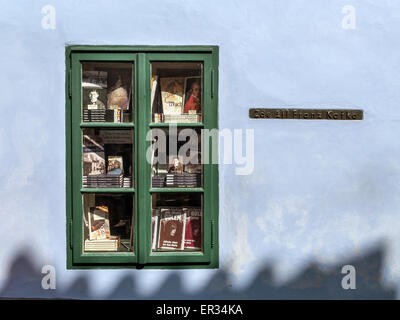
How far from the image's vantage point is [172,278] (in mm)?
3377

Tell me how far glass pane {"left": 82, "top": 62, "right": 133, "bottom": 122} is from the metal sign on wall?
1.18 metres

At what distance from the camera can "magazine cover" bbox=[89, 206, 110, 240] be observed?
3.51 meters

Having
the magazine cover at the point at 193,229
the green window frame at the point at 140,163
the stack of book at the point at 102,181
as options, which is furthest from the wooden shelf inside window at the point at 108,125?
the magazine cover at the point at 193,229

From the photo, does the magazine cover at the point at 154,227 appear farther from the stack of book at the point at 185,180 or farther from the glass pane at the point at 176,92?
the glass pane at the point at 176,92

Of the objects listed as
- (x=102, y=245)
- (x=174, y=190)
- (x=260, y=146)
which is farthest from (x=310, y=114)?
(x=102, y=245)

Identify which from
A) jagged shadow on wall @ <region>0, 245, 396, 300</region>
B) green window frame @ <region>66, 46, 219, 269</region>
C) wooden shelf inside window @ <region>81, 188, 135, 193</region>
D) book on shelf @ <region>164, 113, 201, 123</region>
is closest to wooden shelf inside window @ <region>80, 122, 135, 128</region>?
green window frame @ <region>66, 46, 219, 269</region>

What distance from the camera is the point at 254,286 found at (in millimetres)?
3379

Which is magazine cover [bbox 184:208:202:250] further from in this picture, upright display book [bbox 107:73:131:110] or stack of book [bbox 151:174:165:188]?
upright display book [bbox 107:73:131:110]

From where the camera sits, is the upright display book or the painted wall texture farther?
the upright display book

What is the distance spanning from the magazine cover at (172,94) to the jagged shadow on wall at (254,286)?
59.8 inches

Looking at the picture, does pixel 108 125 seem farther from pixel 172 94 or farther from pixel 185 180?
pixel 185 180

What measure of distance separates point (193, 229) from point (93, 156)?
3.75ft

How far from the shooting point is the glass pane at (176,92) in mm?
3457
